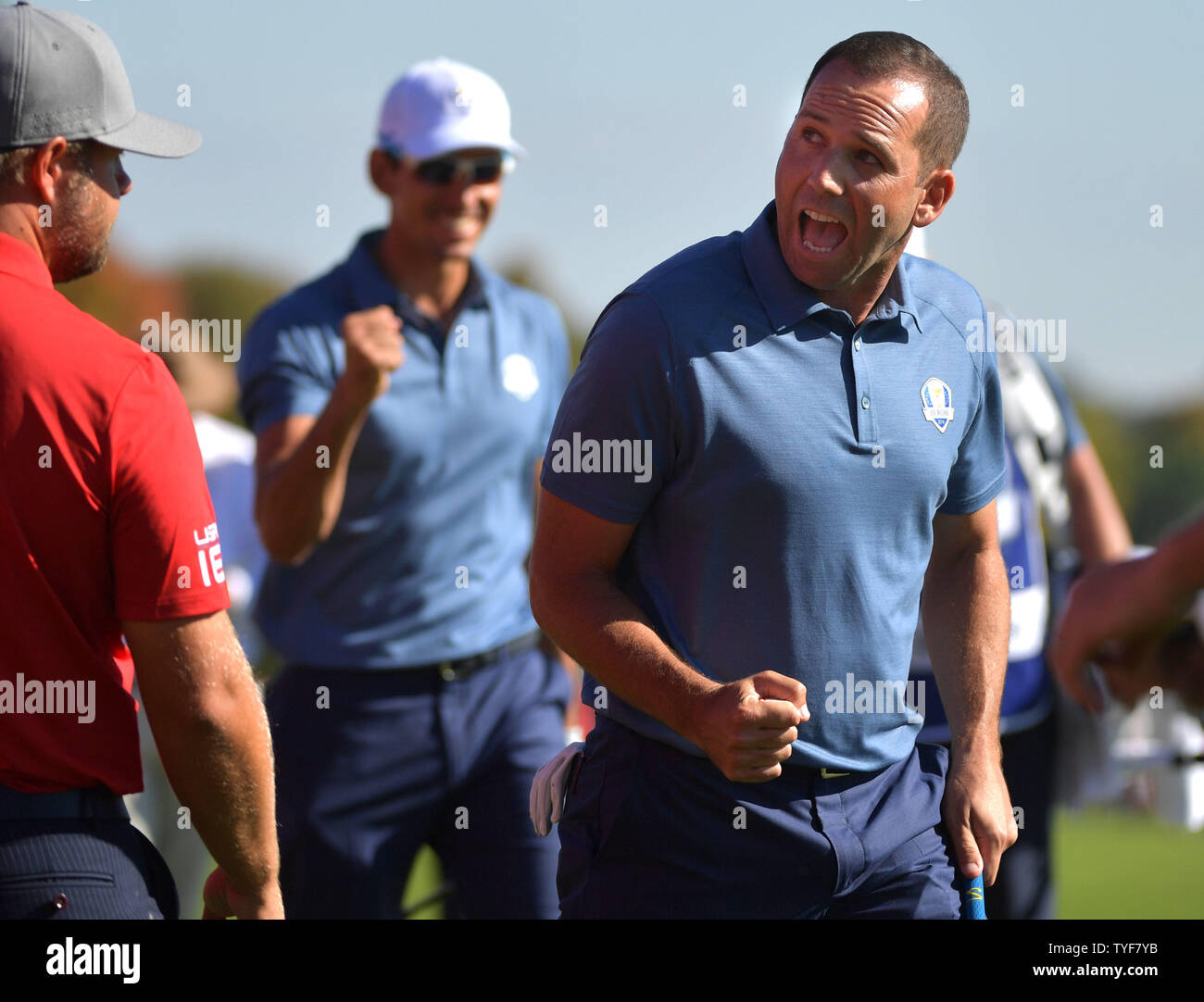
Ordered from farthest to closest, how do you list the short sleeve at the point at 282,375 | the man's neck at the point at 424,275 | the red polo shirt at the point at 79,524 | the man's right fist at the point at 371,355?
the man's neck at the point at 424,275 → the short sleeve at the point at 282,375 → the man's right fist at the point at 371,355 → the red polo shirt at the point at 79,524

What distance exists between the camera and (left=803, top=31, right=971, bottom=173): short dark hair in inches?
103

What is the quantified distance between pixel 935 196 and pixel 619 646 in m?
1.02

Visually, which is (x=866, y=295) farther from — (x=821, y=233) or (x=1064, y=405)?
(x=1064, y=405)

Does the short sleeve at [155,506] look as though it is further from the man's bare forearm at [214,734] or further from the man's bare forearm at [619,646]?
the man's bare forearm at [619,646]

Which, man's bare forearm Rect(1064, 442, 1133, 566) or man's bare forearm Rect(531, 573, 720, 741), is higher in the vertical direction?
man's bare forearm Rect(1064, 442, 1133, 566)

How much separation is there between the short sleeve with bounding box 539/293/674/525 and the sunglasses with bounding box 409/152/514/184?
2040 mm

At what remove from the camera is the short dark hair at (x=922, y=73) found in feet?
8.55

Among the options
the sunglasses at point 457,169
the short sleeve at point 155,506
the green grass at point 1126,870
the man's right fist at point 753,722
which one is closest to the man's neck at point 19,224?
the short sleeve at point 155,506

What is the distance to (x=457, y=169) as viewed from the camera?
4.41 m

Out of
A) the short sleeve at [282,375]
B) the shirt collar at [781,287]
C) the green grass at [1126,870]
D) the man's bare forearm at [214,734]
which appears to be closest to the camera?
the man's bare forearm at [214,734]

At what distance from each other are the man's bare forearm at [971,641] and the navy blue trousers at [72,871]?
146cm

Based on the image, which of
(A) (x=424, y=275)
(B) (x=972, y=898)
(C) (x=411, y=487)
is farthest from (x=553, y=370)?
(B) (x=972, y=898)

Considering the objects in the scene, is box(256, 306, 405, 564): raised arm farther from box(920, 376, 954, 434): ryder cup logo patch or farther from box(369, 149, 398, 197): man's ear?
box(920, 376, 954, 434): ryder cup logo patch

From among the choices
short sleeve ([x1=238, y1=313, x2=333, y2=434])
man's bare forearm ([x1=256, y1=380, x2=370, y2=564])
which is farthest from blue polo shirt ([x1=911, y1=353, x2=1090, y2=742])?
short sleeve ([x1=238, y1=313, x2=333, y2=434])
